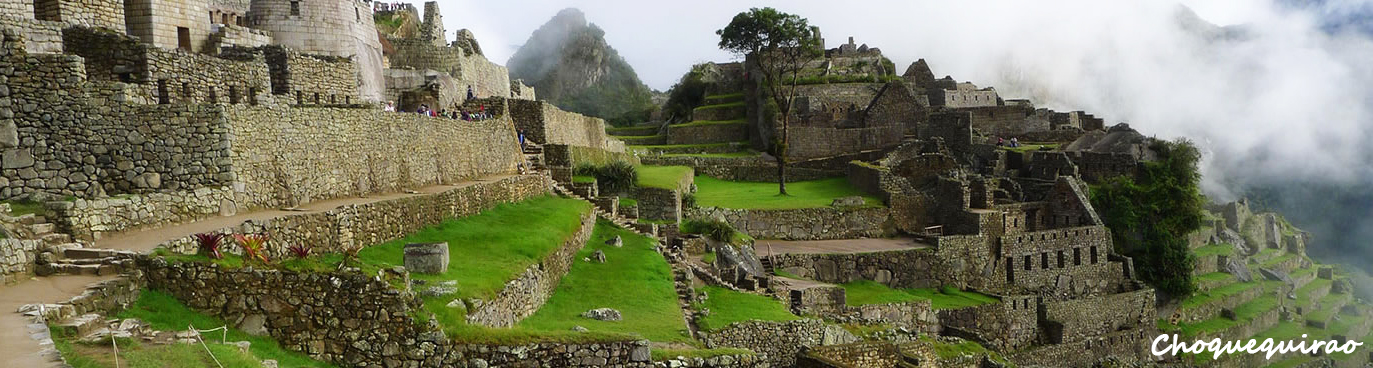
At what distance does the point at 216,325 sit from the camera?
11.3 m

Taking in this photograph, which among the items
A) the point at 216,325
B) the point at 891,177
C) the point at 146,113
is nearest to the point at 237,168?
the point at 146,113

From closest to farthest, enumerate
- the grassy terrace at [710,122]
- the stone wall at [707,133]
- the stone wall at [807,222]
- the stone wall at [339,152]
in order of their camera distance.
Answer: the stone wall at [339,152] → the stone wall at [807,222] → the stone wall at [707,133] → the grassy terrace at [710,122]

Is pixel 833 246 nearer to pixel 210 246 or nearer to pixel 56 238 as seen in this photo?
pixel 210 246

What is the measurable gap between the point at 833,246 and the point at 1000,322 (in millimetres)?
5192

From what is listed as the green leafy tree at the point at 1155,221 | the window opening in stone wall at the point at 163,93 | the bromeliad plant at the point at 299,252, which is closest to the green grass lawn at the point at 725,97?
the green leafy tree at the point at 1155,221

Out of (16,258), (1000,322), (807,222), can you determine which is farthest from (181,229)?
(1000,322)

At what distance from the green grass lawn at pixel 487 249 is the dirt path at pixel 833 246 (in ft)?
29.7

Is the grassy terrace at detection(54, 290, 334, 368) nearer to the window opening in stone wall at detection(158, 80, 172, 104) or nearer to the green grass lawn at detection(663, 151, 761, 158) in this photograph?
the window opening in stone wall at detection(158, 80, 172, 104)

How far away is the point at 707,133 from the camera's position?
5981cm

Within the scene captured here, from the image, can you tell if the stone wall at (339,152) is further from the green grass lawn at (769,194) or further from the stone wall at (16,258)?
the green grass lawn at (769,194)

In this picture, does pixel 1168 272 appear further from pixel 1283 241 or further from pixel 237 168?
pixel 237 168

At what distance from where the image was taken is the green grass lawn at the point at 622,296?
16203mm

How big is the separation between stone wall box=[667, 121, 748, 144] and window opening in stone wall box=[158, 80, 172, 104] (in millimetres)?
43203

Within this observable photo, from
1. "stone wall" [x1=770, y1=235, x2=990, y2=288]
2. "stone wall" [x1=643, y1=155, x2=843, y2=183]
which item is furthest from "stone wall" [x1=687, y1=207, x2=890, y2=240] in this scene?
"stone wall" [x1=643, y1=155, x2=843, y2=183]
